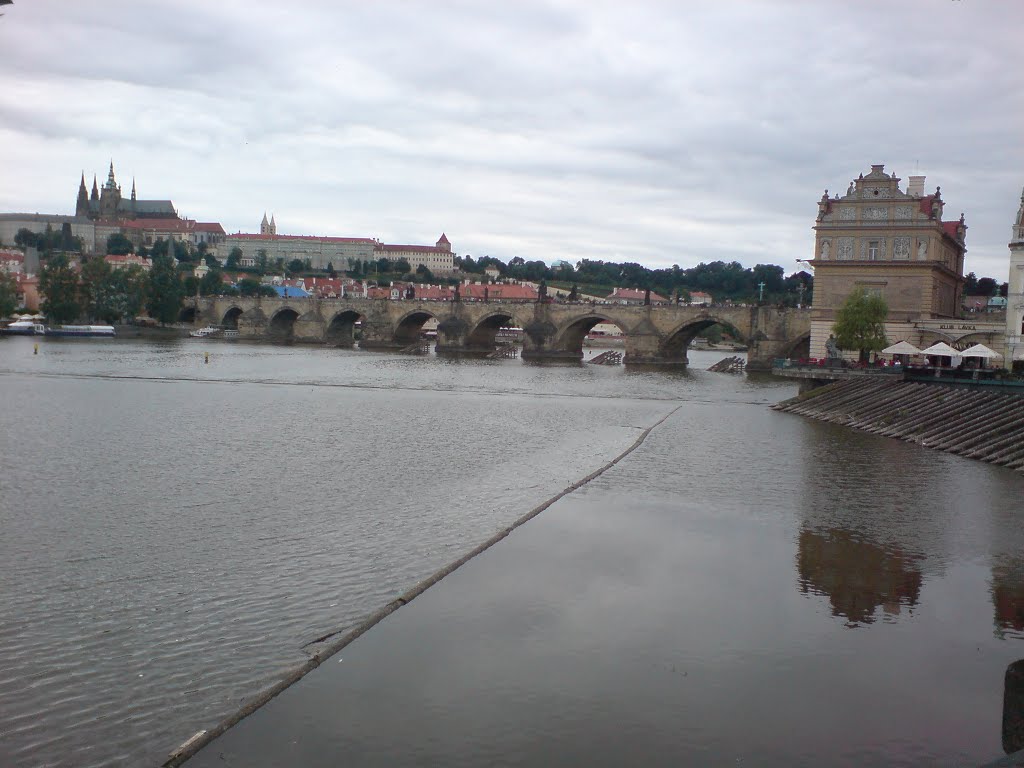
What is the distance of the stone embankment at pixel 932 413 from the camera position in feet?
79.3

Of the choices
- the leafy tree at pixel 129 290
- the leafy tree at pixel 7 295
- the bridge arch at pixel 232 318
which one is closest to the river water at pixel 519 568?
the leafy tree at pixel 129 290

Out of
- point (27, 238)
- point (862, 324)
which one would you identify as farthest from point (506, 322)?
point (27, 238)

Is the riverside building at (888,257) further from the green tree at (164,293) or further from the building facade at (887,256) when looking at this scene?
the green tree at (164,293)

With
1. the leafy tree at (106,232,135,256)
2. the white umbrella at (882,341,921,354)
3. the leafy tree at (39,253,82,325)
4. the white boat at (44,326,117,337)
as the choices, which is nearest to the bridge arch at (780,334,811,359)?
the white umbrella at (882,341,921,354)

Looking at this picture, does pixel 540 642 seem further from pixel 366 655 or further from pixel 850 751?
pixel 850 751

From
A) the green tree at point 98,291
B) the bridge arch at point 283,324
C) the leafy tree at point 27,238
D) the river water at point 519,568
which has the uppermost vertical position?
the leafy tree at point 27,238

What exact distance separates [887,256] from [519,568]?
142ft

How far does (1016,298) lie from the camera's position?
4028cm

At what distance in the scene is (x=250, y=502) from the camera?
1573cm

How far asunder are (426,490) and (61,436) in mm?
11122

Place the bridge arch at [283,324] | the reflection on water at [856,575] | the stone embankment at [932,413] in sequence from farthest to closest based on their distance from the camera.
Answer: the bridge arch at [283,324], the stone embankment at [932,413], the reflection on water at [856,575]

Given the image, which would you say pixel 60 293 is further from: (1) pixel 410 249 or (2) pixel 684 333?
(1) pixel 410 249

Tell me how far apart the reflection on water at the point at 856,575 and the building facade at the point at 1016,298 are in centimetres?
2988

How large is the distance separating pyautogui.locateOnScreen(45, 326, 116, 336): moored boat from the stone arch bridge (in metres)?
13.9
